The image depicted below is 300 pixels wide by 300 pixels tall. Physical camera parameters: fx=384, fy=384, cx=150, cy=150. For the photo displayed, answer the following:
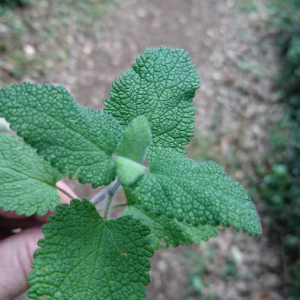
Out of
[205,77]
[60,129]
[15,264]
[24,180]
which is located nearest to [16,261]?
[15,264]

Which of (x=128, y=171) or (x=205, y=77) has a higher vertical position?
(x=205, y=77)

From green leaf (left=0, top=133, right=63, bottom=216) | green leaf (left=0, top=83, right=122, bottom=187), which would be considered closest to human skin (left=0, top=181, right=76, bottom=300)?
green leaf (left=0, top=133, right=63, bottom=216)

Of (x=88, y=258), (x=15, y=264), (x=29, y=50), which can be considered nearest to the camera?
(x=88, y=258)

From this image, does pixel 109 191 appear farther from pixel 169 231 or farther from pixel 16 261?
pixel 16 261

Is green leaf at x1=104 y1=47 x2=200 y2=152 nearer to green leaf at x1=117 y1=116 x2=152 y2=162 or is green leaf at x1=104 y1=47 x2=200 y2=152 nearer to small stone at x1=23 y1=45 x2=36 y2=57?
green leaf at x1=117 y1=116 x2=152 y2=162

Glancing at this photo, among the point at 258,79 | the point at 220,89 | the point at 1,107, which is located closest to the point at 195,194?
the point at 1,107

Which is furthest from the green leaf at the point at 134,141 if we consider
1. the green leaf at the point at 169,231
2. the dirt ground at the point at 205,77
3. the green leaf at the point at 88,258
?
the dirt ground at the point at 205,77
